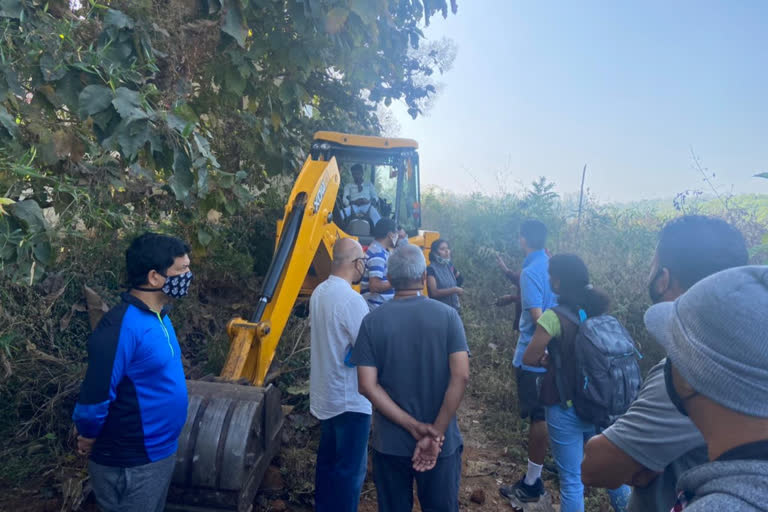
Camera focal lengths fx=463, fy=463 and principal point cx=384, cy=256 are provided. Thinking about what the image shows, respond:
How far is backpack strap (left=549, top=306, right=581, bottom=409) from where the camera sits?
257cm

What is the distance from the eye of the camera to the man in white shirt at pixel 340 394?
2.70 metres

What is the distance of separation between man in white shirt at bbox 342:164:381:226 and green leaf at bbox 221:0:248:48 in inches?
140

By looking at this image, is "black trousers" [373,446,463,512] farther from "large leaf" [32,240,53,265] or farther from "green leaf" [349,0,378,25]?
"green leaf" [349,0,378,25]

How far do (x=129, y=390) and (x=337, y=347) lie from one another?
3.61ft

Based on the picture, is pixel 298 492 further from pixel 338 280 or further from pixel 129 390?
pixel 129 390

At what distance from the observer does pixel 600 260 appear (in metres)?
8.04

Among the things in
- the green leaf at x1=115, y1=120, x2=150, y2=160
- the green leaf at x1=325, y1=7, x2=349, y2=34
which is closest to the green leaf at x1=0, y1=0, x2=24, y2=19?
the green leaf at x1=115, y1=120, x2=150, y2=160

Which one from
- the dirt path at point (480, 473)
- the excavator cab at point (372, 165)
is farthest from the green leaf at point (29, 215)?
the excavator cab at point (372, 165)

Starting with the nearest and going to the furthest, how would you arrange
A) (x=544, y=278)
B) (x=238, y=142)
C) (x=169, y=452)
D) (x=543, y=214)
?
(x=169, y=452) → (x=544, y=278) → (x=238, y=142) → (x=543, y=214)

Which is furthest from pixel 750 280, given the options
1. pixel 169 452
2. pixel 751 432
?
pixel 169 452

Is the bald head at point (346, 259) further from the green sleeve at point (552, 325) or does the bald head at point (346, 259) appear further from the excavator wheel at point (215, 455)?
the green sleeve at point (552, 325)

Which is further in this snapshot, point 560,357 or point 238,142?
point 238,142

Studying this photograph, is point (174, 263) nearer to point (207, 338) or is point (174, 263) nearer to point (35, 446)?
point (35, 446)

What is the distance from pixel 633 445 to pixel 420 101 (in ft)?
23.6
